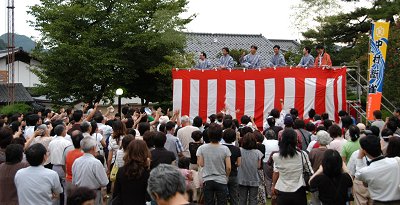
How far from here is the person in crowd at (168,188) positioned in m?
3.25

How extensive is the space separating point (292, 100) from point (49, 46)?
1395cm

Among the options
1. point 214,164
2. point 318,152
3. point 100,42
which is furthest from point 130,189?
point 100,42

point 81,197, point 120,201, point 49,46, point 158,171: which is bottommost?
point 120,201

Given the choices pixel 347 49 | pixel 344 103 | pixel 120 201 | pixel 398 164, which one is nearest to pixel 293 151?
pixel 398 164

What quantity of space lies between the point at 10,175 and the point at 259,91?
30.9 ft

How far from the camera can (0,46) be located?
55.3 m

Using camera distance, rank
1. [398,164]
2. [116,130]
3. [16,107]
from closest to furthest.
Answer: [398,164] < [116,130] < [16,107]

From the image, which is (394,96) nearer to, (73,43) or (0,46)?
(73,43)

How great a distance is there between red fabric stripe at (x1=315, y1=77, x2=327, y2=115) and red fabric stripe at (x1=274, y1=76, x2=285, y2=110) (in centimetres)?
98

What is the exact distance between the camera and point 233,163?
7.50m

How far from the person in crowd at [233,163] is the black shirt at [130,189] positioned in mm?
2227

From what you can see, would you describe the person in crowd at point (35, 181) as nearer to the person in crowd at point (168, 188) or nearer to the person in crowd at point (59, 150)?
the person in crowd at point (59, 150)

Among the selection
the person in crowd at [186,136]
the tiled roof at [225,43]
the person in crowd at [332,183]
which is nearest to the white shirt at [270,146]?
the person in crowd at [186,136]

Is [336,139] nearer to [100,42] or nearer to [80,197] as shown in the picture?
[80,197]
